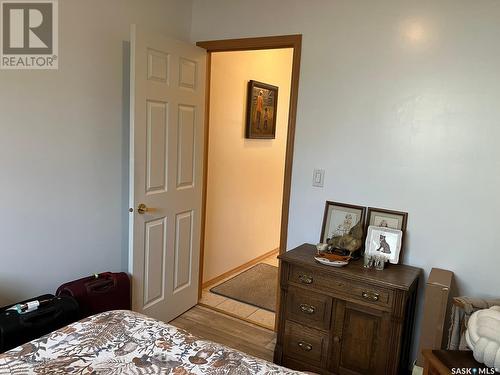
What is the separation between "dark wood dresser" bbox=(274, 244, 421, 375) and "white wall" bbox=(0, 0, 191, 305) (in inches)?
50.0

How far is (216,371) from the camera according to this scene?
4.26 ft

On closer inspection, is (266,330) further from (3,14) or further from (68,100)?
(3,14)

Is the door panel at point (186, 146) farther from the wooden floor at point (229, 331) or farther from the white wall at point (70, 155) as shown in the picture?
the wooden floor at point (229, 331)

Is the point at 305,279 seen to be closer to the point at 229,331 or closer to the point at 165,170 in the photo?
the point at 229,331

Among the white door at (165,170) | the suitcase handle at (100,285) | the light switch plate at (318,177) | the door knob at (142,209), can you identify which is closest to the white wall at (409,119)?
the light switch plate at (318,177)

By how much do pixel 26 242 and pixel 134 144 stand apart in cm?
83

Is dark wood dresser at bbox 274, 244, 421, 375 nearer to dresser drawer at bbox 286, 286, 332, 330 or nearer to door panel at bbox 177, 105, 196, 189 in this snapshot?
dresser drawer at bbox 286, 286, 332, 330

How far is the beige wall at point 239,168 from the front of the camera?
3562mm

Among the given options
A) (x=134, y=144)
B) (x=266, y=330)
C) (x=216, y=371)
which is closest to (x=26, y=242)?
(x=134, y=144)

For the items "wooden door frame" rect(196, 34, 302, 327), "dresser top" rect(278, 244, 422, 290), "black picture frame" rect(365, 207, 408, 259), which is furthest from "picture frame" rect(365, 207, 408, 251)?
"wooden door frame" rect(196, 34, 302, 327)

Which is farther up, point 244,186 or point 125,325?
point 244,186

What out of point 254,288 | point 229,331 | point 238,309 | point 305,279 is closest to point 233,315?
point 238,309

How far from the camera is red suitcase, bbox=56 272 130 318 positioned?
7.32ft

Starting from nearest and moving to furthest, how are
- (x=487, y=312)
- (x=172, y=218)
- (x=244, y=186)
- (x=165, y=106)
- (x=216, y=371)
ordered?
(x=216, y=371)
(x=487, y=312)
(x=165, y=106)
(x=172, y=218)
(x=244, y=186)
